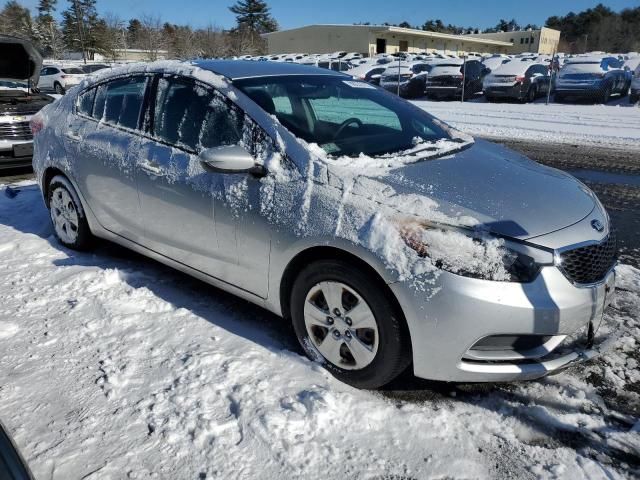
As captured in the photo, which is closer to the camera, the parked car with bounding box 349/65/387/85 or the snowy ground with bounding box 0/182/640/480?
the snowy ground with bounding box 0/182/640/480

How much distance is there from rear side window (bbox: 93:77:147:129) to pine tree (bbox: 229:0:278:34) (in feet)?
253

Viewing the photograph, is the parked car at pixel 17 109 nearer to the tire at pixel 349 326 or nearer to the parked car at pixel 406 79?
the tire at pixel 349 326

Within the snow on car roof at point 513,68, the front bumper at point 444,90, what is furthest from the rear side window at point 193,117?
the front bumper at point 444,90

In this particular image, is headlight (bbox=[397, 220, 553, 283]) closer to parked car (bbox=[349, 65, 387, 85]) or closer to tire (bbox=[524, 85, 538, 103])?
tire (bbox=[524, 85, 538, 103])

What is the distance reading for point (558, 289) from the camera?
235cm

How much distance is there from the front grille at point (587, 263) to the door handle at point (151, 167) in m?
2.51

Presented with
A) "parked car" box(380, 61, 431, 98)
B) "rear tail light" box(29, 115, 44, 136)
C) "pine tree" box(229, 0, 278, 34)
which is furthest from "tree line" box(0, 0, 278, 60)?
"rear tail light" box(29, 115, 44, 136)

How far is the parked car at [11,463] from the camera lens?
1523mm

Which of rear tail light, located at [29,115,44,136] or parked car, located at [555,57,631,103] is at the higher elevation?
rear tail light, located at [29,115,44,136]

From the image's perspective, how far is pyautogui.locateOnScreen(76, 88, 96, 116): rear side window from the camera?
434 centimetres

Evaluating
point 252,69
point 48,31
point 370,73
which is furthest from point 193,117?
point 48,31

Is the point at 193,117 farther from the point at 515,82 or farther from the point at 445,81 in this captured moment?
the point at 445,81

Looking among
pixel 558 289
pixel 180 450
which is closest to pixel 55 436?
pixel 180 450

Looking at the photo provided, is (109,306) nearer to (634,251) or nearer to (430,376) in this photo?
(430,376)
